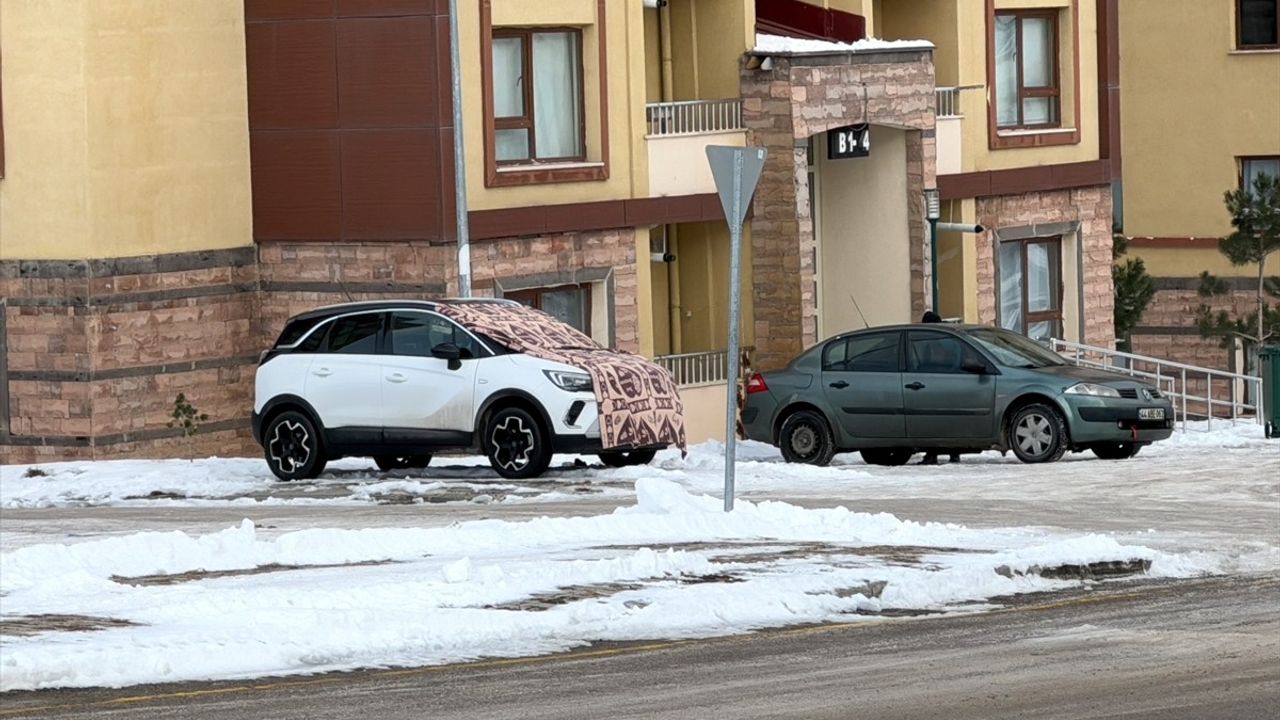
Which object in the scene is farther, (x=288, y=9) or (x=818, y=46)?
(x=818, y=46)

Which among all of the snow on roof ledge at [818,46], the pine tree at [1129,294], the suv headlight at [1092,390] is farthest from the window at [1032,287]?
the suv headlight at [1092,390]

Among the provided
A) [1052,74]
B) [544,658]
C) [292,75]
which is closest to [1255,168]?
[1052,74]

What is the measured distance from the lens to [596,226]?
3350 centimetres

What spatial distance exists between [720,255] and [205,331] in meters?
7.67

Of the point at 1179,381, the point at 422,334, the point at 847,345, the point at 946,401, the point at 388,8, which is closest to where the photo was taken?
the point at 422,334

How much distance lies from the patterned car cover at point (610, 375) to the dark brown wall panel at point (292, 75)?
746 cm

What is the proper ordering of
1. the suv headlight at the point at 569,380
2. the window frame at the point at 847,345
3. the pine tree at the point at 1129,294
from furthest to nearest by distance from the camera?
the pine tree at the point at 1129,294, the window frame at the point at 847,345, the suv headlight at the point at 569,380

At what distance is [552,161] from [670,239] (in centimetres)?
354

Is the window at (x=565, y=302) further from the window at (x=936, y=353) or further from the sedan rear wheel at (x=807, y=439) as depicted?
the window at (x=936, y=353)

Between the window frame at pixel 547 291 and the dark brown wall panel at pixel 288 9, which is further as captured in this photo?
the window frame at pixel 547 291

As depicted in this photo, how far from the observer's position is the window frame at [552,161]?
32000 mm

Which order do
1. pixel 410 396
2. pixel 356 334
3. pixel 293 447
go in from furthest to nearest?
pixel 293 447 < pixel 356 334 < pixel 410 396

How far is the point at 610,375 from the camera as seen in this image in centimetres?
2445

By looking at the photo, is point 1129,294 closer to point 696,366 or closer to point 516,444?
point 696,366
